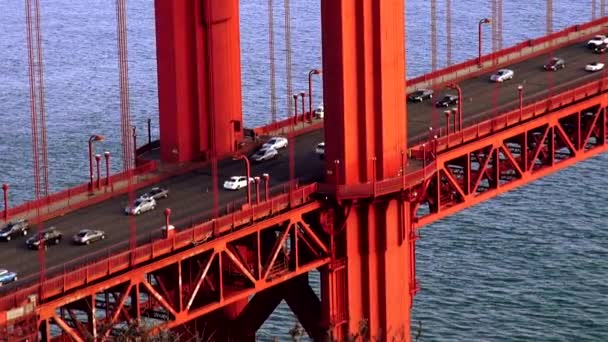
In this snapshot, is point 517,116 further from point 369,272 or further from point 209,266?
Answer: point 209,266

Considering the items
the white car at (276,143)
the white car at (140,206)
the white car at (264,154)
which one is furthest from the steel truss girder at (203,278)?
the white car at (276,143)

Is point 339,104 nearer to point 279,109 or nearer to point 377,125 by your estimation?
point 377,125

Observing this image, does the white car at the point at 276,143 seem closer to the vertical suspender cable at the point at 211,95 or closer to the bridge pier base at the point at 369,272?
the vertical suspender cable at the point at 211,95

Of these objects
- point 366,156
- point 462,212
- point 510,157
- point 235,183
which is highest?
point 366,156

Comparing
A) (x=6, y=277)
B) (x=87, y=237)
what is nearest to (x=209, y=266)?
(x=87, y=237)

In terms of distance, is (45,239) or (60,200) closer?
(45,239)

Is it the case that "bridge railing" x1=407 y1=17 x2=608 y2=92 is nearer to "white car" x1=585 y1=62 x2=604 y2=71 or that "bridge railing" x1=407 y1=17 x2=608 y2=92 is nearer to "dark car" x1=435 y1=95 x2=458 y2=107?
"dark car" x1=435 y1=95 x2=458 y2=107

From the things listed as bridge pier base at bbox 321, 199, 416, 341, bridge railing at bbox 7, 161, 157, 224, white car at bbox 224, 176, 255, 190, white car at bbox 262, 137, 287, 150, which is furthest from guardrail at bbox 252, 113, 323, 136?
bridge pier base at bbox 321, 199, 416, 341
